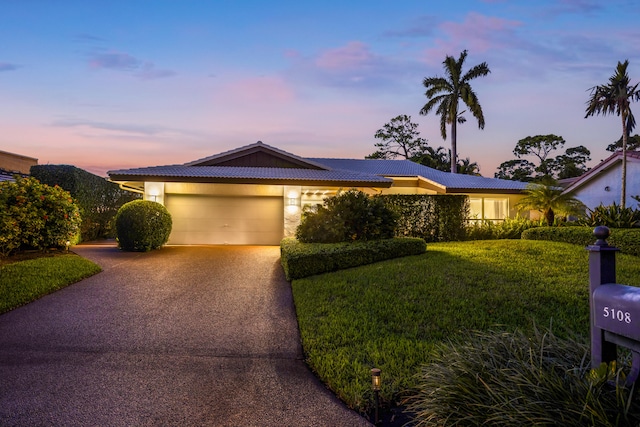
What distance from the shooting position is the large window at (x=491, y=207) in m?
21.2

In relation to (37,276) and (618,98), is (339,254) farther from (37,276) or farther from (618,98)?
(618,98)

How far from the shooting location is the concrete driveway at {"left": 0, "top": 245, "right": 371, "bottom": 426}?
385cm

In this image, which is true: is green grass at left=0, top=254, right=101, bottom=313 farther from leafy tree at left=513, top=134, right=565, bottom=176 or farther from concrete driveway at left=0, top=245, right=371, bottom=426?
leafy tree at left=513, top=134, right=565, bottom=176

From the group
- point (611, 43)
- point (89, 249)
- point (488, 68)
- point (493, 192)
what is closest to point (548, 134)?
point (488, 68)

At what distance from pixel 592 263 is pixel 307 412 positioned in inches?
111

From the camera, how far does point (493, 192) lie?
2011cm

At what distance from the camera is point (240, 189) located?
16.7m

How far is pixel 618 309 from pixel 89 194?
19180 mm

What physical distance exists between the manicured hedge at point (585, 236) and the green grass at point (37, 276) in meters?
13.4

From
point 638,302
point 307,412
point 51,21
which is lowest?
point 307,412

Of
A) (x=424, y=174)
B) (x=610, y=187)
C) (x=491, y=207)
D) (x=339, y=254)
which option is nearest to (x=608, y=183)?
(x=610, y=187)

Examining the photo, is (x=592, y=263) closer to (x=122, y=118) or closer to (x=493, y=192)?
(x=493, y=192)

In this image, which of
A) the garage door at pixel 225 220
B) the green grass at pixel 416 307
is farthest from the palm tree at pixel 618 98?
the garage door at pixel 225 220

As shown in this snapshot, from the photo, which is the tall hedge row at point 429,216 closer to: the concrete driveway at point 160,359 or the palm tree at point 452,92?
the concrete driveway at point 160,359
